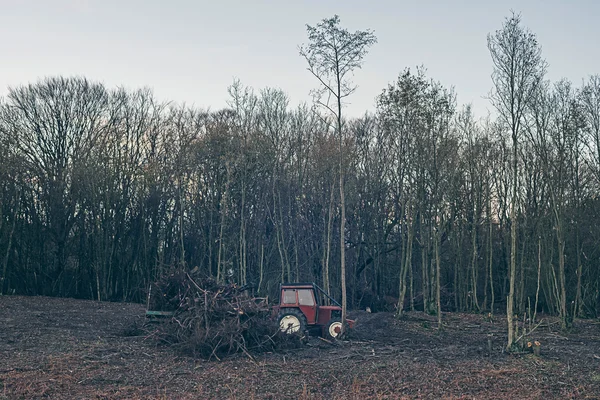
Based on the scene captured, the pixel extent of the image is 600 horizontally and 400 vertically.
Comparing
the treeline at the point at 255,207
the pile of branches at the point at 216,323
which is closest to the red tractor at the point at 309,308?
the pile of branches at the point at 216,323

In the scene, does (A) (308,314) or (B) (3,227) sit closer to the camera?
(A) (308,314)

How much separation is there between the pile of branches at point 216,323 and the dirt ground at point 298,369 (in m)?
0.41

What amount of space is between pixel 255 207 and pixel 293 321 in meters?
18.4

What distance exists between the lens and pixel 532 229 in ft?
92.4

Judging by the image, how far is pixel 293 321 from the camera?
51.6 ft

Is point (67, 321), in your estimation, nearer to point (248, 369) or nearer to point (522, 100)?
point (248, 369)

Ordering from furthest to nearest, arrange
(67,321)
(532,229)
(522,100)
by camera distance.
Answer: (532,229), (67,321), (522,100)

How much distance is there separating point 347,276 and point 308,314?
703 inches

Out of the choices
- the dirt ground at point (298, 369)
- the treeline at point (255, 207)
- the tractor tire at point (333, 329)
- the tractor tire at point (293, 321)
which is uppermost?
the treeline at point (255, 207)

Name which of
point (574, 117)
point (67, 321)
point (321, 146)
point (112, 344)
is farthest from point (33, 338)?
point (574, 117)

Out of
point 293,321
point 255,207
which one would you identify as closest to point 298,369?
point 293,321

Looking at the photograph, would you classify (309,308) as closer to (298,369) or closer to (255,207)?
(298,369)

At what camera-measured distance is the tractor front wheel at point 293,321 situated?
1548 centimetres

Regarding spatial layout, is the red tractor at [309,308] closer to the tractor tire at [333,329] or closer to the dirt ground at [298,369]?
the tractor tire at [333,329]
